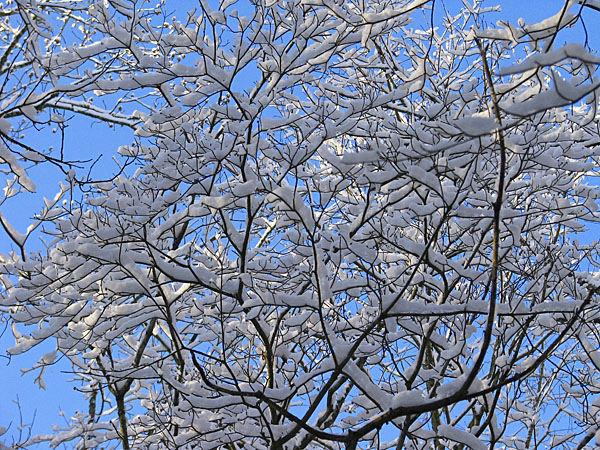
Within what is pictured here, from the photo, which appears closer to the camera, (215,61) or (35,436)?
(215,61)

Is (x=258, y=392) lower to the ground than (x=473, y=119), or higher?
higher

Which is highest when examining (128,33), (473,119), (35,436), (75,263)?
(128,33)

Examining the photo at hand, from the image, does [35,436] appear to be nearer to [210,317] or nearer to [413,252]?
[210,317]

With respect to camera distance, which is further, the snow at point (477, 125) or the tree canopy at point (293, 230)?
the tree canopy at point (293, 230)

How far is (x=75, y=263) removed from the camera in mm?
3676

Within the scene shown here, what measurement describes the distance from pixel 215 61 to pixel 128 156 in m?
1.05

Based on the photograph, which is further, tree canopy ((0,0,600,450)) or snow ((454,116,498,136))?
tree canopy ((0,0,600,450))

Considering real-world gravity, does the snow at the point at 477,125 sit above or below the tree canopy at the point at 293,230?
below

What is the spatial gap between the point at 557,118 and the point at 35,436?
5.48 m

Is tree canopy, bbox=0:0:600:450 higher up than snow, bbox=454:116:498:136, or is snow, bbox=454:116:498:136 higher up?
tree canopy, bbox=0:0:600:450

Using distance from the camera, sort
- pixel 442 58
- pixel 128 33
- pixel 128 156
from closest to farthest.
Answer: pixel 128 33
pixel 128 156
pixel 442 58

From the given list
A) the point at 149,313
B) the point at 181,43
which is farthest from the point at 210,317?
the point at 181,43

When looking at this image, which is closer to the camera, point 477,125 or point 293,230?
point 477,125

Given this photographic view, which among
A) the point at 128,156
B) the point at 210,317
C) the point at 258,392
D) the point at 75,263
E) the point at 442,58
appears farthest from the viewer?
the point at 442,58
